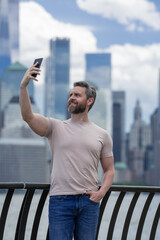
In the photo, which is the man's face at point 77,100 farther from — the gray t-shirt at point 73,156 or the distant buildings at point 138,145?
the distant buildings at point 138,145

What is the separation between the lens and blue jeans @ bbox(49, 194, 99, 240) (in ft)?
12.2

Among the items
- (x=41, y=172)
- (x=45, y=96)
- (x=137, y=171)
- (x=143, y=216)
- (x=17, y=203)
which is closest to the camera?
(x=17, y=203)

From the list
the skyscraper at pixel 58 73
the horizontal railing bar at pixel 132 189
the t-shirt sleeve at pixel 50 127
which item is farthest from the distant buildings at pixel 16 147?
the t-shirt sleeve at pixel 50 127

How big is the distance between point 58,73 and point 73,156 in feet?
626

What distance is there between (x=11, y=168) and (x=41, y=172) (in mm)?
13282

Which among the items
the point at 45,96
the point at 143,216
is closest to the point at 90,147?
the point at 143,216

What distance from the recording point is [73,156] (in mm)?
3771

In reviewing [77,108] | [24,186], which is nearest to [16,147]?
[24,186]

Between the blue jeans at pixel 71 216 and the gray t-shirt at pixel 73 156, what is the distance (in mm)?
67

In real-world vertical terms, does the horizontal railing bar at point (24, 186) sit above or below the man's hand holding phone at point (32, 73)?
below

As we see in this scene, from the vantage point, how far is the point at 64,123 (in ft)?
12.8

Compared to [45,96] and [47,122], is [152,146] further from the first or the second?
[47,122]

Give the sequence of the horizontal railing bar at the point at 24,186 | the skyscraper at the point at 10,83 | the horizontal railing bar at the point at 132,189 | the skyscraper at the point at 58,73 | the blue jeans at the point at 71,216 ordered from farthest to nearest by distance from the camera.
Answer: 1. the skyscraper at the point at 58,73
2. the skyscraper at the point at 10,83
3. the horizontal railing bar at the point at 132,189
4. the horizontal railing bar at the point at 24,186
5. the blue jeans at the point at 71,216

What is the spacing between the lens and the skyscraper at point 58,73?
620 feet
